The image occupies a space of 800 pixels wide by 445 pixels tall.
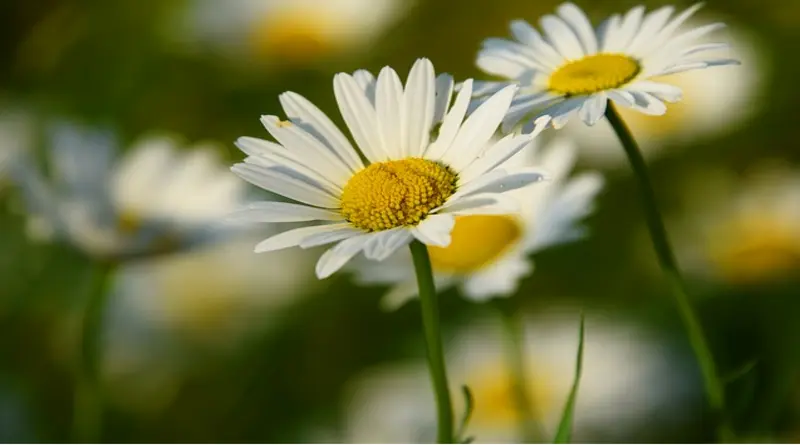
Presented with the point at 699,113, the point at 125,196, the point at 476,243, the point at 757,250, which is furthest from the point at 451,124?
the point at 699,113

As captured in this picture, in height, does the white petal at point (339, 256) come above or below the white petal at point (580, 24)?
below

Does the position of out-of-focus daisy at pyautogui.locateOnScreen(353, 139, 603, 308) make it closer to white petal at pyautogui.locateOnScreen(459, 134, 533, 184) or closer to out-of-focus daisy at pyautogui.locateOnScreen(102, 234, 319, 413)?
white petal at pyautogui.locateOnScreen(459, 134, 533, 184)

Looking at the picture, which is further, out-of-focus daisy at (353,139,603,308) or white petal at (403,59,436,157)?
out-of-focus daisy at (353,139,603,308)

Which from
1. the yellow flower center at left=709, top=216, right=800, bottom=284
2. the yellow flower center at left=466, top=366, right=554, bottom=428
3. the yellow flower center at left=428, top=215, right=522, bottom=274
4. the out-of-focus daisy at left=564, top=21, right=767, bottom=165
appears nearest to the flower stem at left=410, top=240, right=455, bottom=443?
the yellow flower center at left=428, top=215, right=522, bottom=274

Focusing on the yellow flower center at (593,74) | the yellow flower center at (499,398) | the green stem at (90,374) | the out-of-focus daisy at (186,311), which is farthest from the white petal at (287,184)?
the out-of-focus daisy at (186,311)

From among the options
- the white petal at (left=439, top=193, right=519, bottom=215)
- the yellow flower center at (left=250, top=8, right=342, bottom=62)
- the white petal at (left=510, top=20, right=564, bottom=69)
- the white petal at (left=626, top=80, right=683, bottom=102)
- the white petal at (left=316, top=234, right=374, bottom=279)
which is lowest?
the white petal at (left=316, top=234, right=374, bottom=279)

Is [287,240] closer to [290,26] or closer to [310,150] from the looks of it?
[310,150]

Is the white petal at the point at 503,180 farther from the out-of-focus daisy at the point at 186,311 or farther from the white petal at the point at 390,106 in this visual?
the out-of-focus daisy at the point at 186,311
